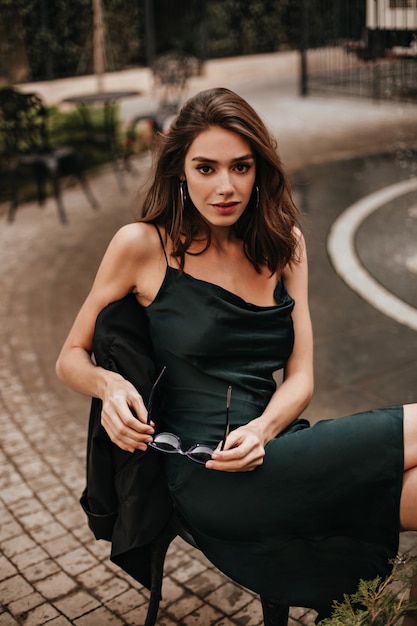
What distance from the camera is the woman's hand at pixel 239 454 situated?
2168mm

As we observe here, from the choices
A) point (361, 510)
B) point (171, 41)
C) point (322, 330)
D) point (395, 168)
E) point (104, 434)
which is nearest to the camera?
point (361, 510)

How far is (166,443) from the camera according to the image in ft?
7.30

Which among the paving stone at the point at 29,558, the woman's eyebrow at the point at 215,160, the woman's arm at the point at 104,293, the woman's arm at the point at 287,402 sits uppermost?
the woman's eyebrow at the point at 215,160

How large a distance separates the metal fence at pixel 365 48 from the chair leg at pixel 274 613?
11460 mm

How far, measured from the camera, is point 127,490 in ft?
7.93

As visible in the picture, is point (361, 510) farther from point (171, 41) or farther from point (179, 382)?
point (171, 41)

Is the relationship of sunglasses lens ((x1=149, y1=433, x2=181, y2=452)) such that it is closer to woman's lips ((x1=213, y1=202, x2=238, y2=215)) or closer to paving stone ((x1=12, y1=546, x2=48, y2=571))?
woman's lips ((x1=213, y1=202, x2=238, y2=215))

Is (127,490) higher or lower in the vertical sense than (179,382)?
lower

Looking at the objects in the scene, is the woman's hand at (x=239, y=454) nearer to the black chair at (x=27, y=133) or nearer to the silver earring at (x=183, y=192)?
the silver earring at (x=183, y=192)

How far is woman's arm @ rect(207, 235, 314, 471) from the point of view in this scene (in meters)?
2.19

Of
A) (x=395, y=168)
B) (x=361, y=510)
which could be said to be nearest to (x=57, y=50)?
(x=395, y=168)

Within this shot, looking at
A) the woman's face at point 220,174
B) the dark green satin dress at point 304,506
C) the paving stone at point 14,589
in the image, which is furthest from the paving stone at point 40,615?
the woman's face at point 220,174

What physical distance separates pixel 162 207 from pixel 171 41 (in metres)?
16.0

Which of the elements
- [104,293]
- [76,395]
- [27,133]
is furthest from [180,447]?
[27,133]
